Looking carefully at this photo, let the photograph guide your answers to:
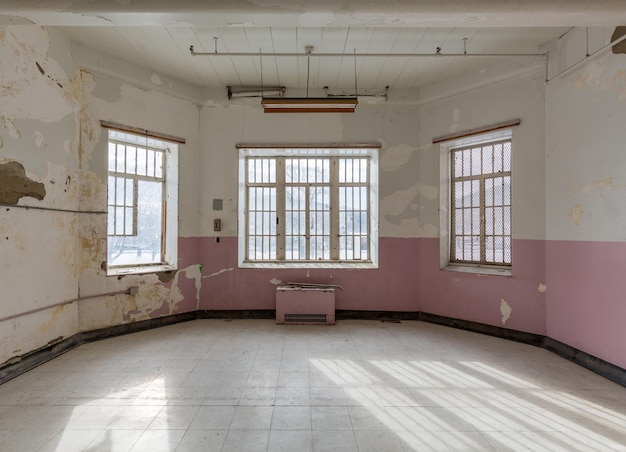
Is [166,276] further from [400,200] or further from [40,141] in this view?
[400,200]

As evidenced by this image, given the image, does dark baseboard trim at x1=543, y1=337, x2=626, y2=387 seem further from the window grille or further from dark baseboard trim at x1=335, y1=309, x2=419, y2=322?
the window grille

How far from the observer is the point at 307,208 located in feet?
18.4

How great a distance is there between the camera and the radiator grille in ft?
16.2

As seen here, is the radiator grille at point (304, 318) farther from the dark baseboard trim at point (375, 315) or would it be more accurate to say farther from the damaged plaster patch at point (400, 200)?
the damaged plaster patch at point (400, 200)

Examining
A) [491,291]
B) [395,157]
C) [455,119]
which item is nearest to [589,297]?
[491,291]

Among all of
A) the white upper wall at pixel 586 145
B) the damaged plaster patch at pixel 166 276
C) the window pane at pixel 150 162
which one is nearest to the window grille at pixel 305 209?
the damaged plaster patch at pixel 166 276

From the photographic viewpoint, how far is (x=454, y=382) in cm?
307

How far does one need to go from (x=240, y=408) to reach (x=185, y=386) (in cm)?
67

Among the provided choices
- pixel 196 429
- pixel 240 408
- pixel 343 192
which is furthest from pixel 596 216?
pixel 196 429

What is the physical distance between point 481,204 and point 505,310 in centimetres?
146

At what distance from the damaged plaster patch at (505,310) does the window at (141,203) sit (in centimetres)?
458

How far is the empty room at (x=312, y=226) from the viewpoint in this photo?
249 cm

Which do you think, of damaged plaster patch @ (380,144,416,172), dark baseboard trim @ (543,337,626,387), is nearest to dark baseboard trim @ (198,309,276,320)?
damaged plaster patch @ (380,144,416,172)

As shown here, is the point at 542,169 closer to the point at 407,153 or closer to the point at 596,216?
the point at 596,216
